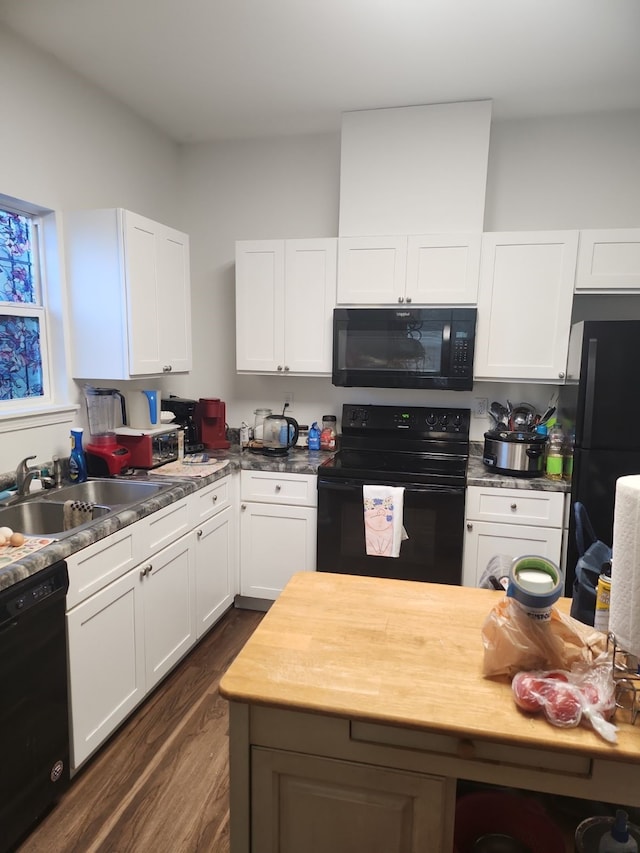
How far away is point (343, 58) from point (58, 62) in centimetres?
131

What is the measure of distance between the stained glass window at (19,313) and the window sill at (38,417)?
130mm

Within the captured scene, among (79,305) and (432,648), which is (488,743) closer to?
(432,648)

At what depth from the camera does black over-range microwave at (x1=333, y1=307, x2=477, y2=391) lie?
2.77m

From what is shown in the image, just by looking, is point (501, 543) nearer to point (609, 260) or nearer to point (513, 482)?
point (513, 482)

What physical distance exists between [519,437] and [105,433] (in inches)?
83.0

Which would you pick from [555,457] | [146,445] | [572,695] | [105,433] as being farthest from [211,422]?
[572,695]

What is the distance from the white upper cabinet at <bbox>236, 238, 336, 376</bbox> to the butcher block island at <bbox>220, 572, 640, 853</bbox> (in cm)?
211

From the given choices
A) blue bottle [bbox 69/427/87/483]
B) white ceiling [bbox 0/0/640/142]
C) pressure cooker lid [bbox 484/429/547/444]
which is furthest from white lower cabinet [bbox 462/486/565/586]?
white ceiling [bbox 0/0/640/142]

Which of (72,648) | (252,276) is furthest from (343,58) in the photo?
(72,648)

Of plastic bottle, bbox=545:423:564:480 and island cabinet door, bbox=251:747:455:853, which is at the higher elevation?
plastic bottle, bbox=545:423:564:480

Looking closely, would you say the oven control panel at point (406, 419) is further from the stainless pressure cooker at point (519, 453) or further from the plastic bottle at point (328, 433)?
the stainless pressure cooker at point (519, 453)

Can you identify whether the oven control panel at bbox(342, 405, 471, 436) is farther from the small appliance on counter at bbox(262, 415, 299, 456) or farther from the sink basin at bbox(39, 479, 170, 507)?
the sink basin at bbox(39, 479, 170, 507)

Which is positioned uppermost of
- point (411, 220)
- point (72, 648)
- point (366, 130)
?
point (366, 130)

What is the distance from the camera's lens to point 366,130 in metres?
2.89
